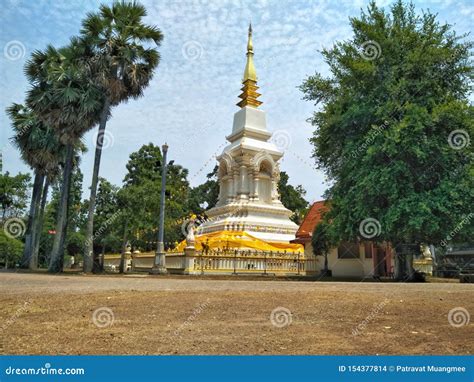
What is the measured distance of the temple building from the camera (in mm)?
26344

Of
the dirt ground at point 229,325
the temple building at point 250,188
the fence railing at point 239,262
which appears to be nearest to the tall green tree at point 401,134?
the fence railing at point 239,262

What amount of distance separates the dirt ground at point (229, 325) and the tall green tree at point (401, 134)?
7.11 m

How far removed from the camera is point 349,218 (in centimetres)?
1520

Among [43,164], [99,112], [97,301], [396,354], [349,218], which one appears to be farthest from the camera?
[43,164]

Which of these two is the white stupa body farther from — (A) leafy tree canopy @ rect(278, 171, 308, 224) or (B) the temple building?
(A) leafy tree canopy @ rect(278, 171, 308, 224)

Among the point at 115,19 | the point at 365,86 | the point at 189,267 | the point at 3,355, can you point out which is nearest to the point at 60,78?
the point at 115,19

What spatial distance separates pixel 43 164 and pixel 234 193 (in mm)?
13265

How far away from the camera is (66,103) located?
18562 millimetres

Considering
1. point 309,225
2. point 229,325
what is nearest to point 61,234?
point 309,225

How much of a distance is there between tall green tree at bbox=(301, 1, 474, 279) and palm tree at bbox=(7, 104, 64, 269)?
15930 mm

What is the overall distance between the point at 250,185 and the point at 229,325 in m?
25.1

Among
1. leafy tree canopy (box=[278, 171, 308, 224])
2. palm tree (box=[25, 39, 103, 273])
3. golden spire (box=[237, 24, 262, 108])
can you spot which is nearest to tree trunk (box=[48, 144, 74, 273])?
palm tree (box=[25, 39, 103, 273])

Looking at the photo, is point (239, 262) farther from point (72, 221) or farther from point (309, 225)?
point (72, 221)

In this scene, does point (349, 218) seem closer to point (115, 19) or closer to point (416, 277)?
point (416, 277)
